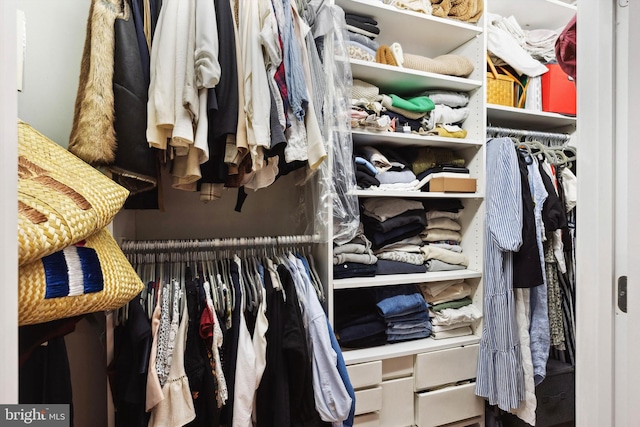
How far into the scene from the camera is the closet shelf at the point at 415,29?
155cm

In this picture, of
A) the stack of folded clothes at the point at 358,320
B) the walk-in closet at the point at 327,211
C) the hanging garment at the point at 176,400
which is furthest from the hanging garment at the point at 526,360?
the hanging garment at the point at 176,400

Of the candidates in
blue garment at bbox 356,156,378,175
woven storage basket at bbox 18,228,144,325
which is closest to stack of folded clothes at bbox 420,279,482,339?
blue garment at bbox 356,156,378,175

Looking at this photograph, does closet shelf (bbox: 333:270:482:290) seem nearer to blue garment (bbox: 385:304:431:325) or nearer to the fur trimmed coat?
blue garment (bbox: 385:304:431:325)

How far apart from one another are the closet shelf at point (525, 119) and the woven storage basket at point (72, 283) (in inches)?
68.6

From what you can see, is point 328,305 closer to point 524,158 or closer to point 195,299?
point 195,299

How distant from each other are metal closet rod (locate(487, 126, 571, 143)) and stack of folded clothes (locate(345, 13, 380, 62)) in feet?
2.44

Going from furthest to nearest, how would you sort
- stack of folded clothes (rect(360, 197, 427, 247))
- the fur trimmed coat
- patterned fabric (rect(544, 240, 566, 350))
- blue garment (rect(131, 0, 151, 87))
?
1. patterned fabric (rect(544, 240, 566, 350))
2. stack of folded clothes (rect(360, 197, 427, 247))
3. blue garment (rect(131, 0, 151, 87))
4. the fur trimmed coat

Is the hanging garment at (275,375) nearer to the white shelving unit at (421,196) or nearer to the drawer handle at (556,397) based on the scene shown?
the white shelving unit at (421,196)

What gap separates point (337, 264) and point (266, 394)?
561 mm

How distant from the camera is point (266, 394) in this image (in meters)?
1.21

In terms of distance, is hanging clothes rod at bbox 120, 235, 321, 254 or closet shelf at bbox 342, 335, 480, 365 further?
closet shelf at bbox 342, 335, 480, 365

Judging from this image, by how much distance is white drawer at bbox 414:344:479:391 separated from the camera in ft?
5.04

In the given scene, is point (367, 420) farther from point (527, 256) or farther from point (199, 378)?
point (527, 256)

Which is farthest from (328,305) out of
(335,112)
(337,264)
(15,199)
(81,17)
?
(81,17)
